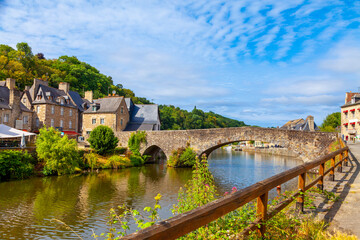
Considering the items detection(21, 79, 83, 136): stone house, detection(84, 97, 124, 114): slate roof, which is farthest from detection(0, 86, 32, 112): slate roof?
detection(84, 97, 124, 114): slate roof

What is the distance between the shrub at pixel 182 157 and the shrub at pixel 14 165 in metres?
12.3

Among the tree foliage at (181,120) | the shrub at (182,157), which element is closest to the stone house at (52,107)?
the shrub at (182,157)

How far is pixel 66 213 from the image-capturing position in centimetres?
1148

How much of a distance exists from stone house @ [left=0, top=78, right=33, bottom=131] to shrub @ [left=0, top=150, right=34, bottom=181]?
443 inches

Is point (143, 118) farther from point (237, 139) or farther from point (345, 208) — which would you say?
point (345, 208)

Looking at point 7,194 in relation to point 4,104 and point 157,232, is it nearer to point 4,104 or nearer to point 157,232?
point 157,232

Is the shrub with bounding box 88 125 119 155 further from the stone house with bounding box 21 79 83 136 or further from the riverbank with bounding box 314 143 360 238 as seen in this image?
the riverbank with bounding box 314 143 360 238

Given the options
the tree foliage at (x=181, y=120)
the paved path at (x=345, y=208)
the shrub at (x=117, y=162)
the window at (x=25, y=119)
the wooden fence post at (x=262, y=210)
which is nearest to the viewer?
the wooden fence post at (x=262, y=210)

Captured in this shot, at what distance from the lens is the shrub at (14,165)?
58.4ft

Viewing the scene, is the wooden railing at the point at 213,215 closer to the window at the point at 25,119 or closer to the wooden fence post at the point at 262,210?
the wooden fence post at the point at 262,210

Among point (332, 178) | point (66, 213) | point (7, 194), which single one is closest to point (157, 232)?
point (332, 178)

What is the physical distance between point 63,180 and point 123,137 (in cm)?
1295

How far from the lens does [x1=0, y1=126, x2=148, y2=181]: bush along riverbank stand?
60.2 ft

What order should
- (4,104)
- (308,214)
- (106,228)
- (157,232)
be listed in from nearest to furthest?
(157,232)
(308,214)
(106,228)
(4,104)
